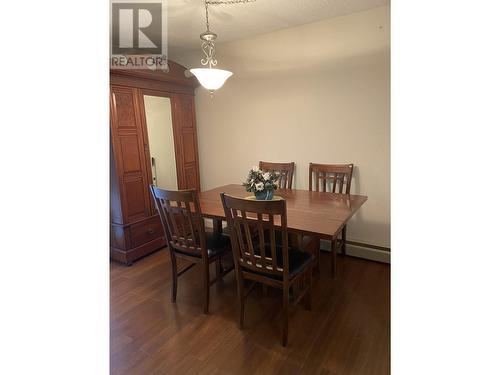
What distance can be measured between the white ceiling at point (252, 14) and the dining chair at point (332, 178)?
4.63 ft

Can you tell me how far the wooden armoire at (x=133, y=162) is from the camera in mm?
2795

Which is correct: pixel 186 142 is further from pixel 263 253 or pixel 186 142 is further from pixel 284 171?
pixel 263 253

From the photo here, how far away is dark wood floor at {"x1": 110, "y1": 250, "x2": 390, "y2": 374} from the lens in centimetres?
166

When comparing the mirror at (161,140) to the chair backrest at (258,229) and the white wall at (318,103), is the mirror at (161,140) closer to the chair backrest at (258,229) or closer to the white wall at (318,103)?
the white wall at (318,103)

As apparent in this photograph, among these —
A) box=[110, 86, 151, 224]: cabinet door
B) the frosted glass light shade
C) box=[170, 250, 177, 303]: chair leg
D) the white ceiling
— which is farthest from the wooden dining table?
the white ceiling

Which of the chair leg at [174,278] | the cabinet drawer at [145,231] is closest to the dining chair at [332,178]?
the chair leg at [174,278]

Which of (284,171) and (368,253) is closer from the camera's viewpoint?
(368,253)

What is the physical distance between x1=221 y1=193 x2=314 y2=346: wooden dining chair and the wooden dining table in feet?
0.43

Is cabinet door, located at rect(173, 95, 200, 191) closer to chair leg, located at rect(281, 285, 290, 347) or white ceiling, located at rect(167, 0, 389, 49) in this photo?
white ceiling, located at rect(167, 0, 389, 49)

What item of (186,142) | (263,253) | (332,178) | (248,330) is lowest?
(248,330)

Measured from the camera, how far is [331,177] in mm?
2904

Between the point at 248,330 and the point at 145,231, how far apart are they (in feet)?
5.59

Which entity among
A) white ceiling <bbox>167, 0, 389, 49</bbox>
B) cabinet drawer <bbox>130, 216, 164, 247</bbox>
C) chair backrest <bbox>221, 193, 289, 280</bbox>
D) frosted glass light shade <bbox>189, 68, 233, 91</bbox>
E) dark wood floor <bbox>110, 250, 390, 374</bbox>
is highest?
white ceiling <bbox>167, 0, 389, 49</bbox>

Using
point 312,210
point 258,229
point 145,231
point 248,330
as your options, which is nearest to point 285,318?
point 248,330
